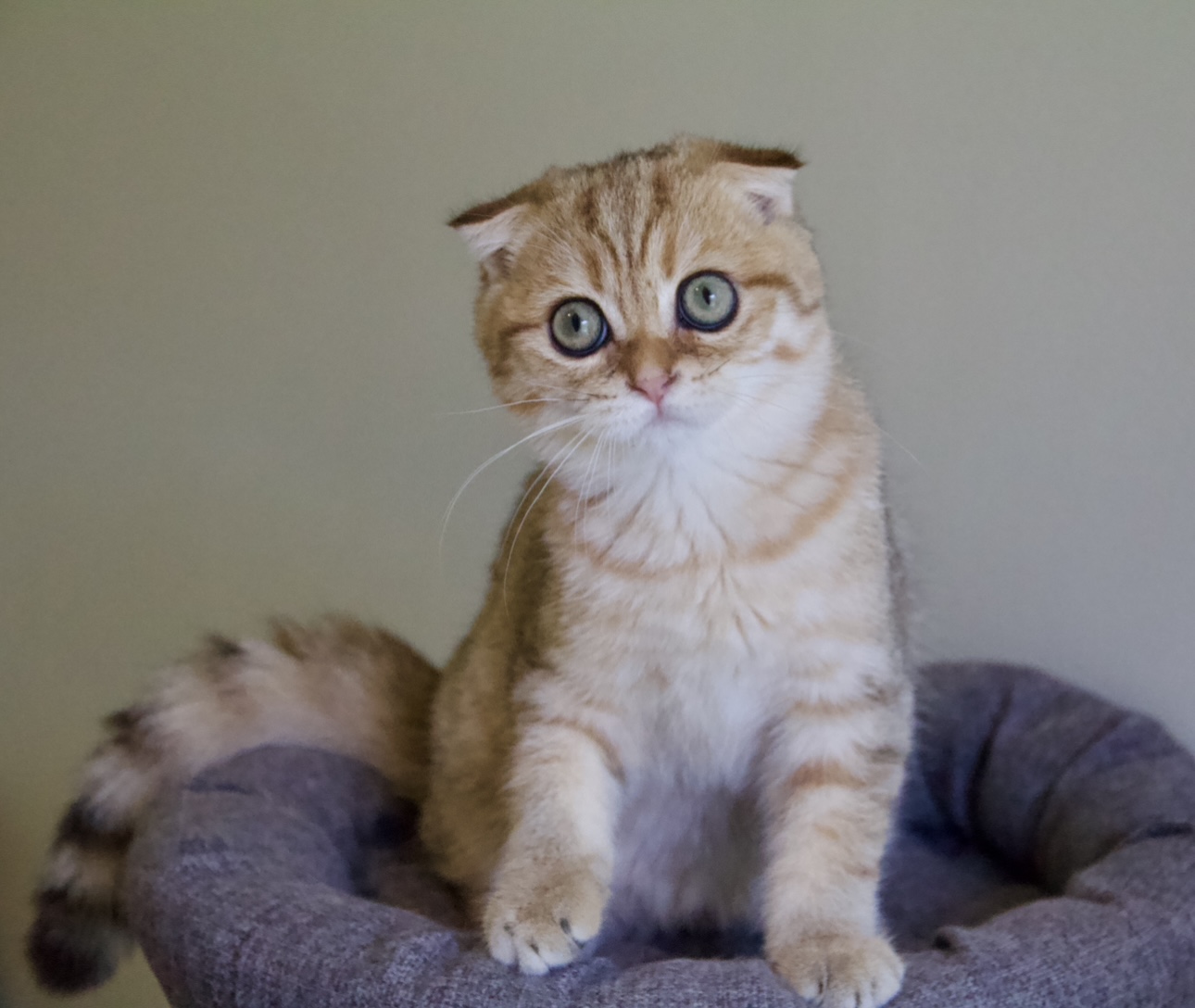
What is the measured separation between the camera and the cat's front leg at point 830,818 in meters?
0.90

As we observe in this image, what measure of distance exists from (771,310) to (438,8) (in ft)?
3.64

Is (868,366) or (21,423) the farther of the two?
(21,423)

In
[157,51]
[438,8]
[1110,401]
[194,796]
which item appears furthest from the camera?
[157,51]

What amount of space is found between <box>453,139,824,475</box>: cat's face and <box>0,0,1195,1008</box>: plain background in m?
0.55

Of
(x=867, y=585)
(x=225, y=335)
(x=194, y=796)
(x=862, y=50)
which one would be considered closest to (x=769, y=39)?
(x=862, y=50)

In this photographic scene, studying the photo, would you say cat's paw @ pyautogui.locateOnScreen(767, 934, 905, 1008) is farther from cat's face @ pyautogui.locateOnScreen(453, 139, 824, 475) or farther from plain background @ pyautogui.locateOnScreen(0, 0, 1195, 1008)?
plain background @ pyautogui.locateOnScreen(0, 0, 1195, 1008)

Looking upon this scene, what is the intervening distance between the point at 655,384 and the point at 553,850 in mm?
459

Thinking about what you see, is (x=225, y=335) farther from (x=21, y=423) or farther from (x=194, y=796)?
(x=194, y=796)

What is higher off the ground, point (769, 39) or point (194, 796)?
point (769, 39)

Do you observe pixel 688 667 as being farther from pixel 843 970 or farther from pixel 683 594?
pixel 843 970

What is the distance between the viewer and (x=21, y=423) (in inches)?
76.9

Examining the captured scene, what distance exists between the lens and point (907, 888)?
4.22 feet

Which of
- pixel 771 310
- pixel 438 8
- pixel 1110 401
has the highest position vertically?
pixel 438 8

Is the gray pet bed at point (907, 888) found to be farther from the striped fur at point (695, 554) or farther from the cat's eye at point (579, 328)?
the cat's eye at point (579, 328)
